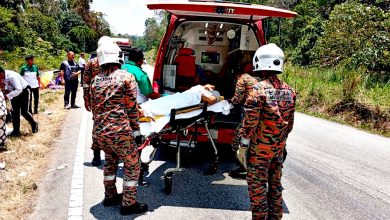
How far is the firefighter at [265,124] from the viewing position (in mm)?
3621

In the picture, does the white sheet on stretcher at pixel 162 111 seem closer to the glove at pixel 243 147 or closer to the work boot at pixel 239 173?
the work boot at pixel 239 173

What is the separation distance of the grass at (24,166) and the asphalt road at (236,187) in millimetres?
174

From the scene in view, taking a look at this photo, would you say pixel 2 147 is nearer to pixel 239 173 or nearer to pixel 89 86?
pixel 89 86

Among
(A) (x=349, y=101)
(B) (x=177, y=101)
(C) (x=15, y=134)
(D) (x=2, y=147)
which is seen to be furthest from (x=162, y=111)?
(A) (x=349, y=101)

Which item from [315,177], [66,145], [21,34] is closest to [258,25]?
[315,177]

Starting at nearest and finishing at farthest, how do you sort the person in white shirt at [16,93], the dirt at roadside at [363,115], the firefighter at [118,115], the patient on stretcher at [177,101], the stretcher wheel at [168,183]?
the firefighter at [118,115], the patient on stretcher at [177,101], the stretcher wheel at [168,183], the person in white shirt at [16,93], the dirt at roadside at [363,115]

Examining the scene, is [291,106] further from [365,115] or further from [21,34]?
A: [21,34]

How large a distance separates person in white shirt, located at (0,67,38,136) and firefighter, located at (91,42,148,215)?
342 cm

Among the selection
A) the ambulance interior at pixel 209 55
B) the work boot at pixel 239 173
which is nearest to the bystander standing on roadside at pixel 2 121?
the ambulance interior at pixel 209 55

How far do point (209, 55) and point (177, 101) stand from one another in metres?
4.75

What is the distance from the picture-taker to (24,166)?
19.0 feet

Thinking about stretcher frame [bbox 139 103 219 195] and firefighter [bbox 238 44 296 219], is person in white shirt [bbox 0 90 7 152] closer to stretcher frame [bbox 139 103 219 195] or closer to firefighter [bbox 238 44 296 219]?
stretcher frame [bbox 139 103 219 195]

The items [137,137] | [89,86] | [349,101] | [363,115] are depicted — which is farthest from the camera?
[349,101]

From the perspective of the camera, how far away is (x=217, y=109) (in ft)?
16.8
